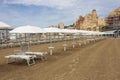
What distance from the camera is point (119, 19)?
11038cm

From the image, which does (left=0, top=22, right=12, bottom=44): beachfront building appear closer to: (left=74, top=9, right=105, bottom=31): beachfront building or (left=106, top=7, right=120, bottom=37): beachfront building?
(left=106, top=7, right=120, bottom=37): beachfront building

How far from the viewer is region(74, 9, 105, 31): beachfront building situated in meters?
125

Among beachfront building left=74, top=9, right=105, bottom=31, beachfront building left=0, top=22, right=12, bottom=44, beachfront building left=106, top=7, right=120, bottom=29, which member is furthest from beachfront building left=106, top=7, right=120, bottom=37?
beachfront building left=0, top=22, right=12, bottom=44

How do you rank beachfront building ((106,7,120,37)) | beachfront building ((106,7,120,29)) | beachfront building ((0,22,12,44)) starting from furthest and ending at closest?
beachfront building ((106,7,120,29)) < beachfront building ((106,7,120,37)) < beachfront building ((0,22,12,44))

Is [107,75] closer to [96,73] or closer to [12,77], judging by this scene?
[96,73]

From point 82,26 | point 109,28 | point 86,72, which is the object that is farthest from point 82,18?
point 86,72

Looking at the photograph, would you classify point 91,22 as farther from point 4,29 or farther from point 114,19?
point 4,29

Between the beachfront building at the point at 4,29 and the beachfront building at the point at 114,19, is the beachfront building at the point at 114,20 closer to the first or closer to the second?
the beachfront building at the point at 114,19

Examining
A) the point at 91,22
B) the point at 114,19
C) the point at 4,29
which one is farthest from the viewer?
the point at 91,22

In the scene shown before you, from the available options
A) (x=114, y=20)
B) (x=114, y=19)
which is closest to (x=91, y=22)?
(x=114, y=19)

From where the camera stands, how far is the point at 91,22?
127 metres

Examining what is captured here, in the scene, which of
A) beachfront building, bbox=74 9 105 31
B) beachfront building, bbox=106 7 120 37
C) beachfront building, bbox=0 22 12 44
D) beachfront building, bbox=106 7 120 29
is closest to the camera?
beachfront building, bbox=0 22 12 44

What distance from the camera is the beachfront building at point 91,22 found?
125 m

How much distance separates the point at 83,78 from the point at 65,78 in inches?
22.9
